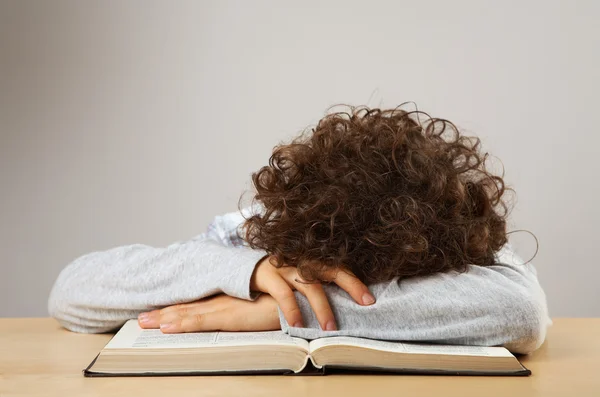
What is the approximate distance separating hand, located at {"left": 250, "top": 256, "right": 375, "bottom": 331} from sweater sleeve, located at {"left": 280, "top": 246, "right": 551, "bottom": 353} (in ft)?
0.05

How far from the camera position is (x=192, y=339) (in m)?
1.01

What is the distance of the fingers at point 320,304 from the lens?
1.03m

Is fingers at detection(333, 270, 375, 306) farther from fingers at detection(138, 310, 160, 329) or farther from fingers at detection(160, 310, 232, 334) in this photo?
fingers at detection(138, 310, 160, 329)

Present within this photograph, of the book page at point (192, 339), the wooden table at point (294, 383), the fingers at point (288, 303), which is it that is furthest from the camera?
the fingers at point (288, 303)

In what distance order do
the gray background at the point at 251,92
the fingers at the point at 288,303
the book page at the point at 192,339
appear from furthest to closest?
the gray background at the point at 251,92 < the fingers at the point at 288,303 < the book page at the point at 192,339

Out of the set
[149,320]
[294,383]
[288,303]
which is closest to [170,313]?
[149,320]

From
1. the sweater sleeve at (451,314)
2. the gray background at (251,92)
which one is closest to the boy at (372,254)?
the sweater sleeve at (451,314)

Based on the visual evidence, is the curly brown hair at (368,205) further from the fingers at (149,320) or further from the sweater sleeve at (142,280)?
the fingers at (149,320)

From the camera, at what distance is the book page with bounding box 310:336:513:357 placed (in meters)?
0.93

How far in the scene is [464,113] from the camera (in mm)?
2385

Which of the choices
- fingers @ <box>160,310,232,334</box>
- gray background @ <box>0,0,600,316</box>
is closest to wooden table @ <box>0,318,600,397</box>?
fingers @ <box>160,310,232,334</box>

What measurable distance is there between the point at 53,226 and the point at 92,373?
166 centimetres

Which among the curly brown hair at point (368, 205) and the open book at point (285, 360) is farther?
the curly brown hair at point (368, 205)

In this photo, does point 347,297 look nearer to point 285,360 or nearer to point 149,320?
point 285,360
